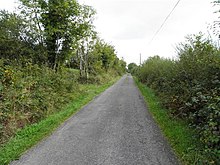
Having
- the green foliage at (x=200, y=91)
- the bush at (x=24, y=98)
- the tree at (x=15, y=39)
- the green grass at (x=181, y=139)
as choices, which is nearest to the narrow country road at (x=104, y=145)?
the green grass at (x=181, y=139)

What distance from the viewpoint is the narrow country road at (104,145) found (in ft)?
15.6

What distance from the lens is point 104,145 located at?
18.6 feet

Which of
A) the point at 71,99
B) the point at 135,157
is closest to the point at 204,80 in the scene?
the point at 135,157

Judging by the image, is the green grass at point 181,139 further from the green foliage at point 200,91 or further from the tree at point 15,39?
the tree at point 15,39

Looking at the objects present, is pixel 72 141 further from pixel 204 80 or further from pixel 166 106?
pixel 166 106

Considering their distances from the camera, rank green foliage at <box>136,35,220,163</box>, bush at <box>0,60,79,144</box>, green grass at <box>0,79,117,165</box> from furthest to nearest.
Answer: bush at <box>0,60,79,144</box>, green grass at <box>0,79,117,165</box>, green foliage at <box>136,35,220,163</box>

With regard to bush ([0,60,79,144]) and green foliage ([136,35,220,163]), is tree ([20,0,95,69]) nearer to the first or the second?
bush ([0,60,79,144])

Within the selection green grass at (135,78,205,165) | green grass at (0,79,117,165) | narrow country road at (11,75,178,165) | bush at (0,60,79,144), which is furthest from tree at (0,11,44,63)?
green grass at (135,78,205,165)

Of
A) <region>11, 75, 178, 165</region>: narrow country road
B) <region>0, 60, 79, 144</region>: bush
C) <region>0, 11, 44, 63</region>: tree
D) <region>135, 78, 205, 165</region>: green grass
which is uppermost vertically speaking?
<region>0, 11, 44, 63</region>: tree

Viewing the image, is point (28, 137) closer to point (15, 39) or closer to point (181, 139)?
point (181, 139)

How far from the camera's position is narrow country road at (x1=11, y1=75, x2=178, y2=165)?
475cm

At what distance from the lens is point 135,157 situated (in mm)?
4891

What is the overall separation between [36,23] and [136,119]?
413 inches

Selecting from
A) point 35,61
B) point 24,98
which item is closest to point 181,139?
point 24,98
